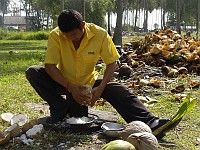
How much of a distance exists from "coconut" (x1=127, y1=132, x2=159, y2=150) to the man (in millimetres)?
630

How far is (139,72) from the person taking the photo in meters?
7.95

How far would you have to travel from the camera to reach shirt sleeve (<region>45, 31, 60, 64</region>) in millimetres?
3895

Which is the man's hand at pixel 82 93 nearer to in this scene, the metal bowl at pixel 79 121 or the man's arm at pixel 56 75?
the man's arm at pixel 56 75

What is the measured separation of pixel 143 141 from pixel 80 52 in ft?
4.01

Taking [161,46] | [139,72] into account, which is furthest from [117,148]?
[161,46]

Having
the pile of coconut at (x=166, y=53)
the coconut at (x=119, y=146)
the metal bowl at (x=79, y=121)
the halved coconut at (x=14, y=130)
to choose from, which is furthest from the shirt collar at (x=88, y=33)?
the pile of coconut at (x=166, y=53)

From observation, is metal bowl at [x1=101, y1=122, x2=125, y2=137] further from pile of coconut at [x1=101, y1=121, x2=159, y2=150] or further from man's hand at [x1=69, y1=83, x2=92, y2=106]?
man's hand at [x1=69, y1=83, x2=92, y2=106]

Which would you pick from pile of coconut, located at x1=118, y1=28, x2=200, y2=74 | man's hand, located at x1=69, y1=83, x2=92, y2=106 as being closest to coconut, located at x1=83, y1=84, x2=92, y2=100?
man's hand, located at x1=69, y1=83, x2=92, y2=106

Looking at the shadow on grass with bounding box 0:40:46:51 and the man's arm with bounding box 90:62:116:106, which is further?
the shadow on grass with bounding box 0:40:46:51

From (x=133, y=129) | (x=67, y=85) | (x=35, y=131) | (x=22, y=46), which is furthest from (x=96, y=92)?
(x=22, y=46)

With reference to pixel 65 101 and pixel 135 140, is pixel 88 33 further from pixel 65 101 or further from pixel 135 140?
pixel 135 140

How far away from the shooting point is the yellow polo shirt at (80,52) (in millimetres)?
3955

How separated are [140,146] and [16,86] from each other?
4.18 metres

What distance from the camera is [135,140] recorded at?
3.22 m
